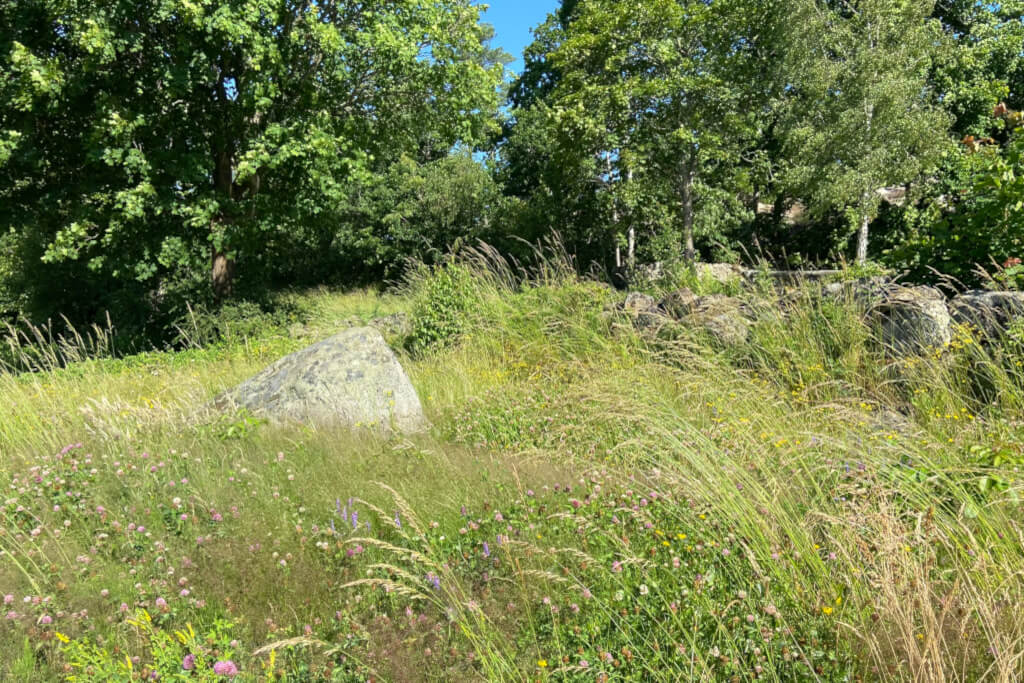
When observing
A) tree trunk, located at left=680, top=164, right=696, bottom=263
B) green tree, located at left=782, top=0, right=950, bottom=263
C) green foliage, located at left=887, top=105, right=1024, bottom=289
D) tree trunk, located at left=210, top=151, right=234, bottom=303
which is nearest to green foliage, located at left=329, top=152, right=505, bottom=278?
tree trunk, located at left=680, top=164, right=696, bottom=263

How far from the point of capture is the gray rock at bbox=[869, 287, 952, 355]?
4148 mm

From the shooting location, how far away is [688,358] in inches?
184

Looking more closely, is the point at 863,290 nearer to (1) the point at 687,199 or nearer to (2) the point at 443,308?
(2) the point at 443,308

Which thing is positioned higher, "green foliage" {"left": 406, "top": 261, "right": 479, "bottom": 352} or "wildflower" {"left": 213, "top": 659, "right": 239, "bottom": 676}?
"green foliage" {"left": 406, "top": 261, "right": 479, "bottom": 352}

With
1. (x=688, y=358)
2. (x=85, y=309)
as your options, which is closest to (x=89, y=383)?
(x=688, y=358)

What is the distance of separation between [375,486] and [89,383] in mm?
4610

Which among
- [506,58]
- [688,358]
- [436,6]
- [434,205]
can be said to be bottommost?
[688,358]

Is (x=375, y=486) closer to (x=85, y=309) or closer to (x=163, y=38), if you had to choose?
(x=163, y=38)

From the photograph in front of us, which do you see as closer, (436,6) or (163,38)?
(163,38)

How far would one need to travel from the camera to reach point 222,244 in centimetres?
1013

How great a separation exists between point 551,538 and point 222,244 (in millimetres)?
9619

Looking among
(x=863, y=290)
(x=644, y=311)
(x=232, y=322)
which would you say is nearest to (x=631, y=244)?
(x=232, y=322)

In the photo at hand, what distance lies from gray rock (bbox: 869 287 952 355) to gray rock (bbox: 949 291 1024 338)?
0.12 meters

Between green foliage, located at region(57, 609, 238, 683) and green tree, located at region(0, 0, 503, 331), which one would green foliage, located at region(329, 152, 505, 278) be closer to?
green tree, located at region(0, 0, 503, 331)
